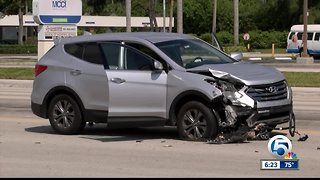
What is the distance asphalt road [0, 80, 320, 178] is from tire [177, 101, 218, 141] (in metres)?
0.17

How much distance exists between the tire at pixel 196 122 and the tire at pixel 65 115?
1.94m

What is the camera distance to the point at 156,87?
36.0 feet

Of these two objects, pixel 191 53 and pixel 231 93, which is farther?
pixel 191 53

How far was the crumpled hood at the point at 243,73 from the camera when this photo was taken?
10.4 metres

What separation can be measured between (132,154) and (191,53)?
7.95ft

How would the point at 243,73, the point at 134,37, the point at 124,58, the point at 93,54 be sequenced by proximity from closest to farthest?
the point at 243,73 → the point at 124,58 → the point at 134,37 → the point at 93,54

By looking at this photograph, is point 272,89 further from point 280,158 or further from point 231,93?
point 280,158

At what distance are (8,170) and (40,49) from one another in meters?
20.4

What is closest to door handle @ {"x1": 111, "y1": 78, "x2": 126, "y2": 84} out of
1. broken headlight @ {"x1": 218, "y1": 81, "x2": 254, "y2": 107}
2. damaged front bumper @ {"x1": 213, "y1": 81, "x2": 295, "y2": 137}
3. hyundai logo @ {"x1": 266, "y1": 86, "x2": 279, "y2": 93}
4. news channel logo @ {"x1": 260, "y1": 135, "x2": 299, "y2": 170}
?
damaged front bumper @ {"x1": 213, "y1": 81, "x2": 295, "y2": 137}

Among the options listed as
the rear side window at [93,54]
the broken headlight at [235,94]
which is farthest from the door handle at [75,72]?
the broken headlight at [235,94]

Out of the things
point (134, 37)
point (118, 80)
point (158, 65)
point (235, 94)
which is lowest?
point (235, 94)

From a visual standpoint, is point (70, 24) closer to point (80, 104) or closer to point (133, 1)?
point (80, 104)

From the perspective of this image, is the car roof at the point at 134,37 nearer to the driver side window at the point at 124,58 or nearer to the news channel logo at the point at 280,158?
the driver side window at the point at 124,58

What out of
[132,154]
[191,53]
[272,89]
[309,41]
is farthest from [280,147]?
[309,41]
